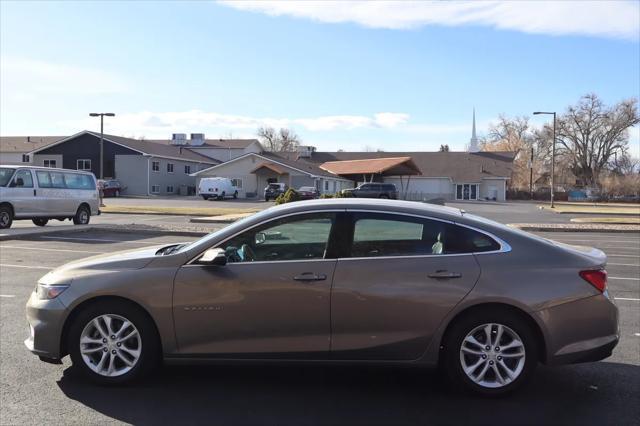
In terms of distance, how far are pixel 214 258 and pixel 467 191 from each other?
66.6 meters

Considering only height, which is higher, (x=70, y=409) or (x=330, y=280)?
(x=330, y=280)

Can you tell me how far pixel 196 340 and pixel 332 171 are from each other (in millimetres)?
62766

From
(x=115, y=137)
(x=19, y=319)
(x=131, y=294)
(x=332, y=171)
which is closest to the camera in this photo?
(x=131, y=294)

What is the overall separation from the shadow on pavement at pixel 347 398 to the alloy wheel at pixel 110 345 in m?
0.18

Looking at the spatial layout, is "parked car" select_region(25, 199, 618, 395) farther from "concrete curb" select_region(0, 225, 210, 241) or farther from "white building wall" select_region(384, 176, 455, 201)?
"white building wall" select_region(384, 176, 455, 201)

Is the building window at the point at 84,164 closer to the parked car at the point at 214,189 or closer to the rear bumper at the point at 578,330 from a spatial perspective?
the parked car at the point at 214,189

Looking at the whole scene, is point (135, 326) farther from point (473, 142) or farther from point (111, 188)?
point (473, 142)

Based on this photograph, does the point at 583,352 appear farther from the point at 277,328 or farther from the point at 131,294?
the point at 131,294

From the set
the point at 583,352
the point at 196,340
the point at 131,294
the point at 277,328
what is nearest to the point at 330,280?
the point at 277,328

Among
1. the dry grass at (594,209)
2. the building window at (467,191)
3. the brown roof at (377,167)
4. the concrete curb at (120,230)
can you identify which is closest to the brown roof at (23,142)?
the brown roof at (377,167)

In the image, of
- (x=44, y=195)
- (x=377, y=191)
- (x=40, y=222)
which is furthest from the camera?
(x=377, y=191)

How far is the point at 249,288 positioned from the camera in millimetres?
4434

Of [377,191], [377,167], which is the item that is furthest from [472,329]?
[377,167]

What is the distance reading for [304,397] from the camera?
447cm
